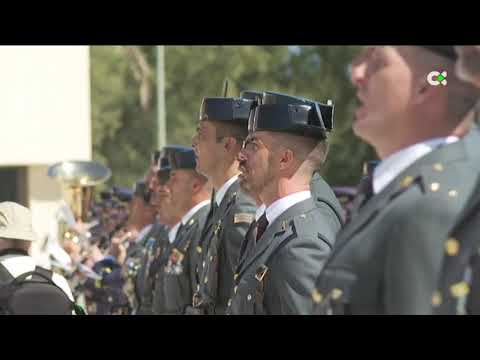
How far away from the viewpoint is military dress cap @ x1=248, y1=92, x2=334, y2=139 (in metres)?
5.33

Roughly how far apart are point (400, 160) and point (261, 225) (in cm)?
217

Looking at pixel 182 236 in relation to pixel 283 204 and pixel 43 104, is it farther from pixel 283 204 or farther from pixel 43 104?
pixel 43 104

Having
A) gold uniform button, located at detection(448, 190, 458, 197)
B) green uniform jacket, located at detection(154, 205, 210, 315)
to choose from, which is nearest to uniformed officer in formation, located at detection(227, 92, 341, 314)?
gold uniform button, located at detection(448, 190, 458, 197)

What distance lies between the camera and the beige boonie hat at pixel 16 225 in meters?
6.56

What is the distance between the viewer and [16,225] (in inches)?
261

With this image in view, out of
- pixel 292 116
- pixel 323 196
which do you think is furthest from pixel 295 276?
pixel 323 196

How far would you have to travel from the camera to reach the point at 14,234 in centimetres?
656

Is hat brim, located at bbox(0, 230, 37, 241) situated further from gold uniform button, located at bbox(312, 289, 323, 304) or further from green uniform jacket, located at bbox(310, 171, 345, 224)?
gold uniform button, located at bbox(312, 289, 323, 304)

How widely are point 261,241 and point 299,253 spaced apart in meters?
0.24

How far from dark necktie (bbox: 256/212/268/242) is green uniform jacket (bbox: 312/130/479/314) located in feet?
6.74

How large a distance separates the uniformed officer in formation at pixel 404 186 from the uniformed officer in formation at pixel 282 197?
5.48ft

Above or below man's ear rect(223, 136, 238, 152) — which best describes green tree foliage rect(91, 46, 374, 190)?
below
